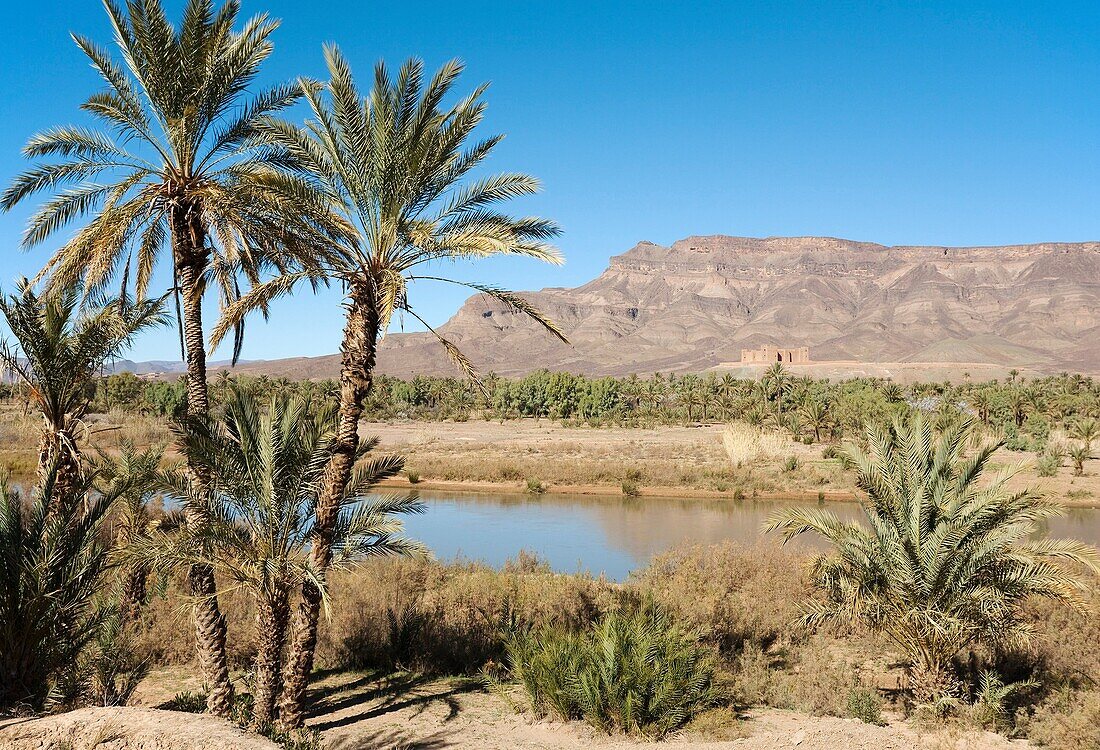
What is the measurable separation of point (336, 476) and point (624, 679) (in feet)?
13.4

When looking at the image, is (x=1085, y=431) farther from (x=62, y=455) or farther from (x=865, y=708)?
(x=62, y=455)

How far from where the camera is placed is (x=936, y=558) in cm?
994

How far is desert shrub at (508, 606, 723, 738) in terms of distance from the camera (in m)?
9.51

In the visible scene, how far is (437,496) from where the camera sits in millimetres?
34406

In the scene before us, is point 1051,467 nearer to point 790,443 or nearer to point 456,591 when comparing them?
point 790,443

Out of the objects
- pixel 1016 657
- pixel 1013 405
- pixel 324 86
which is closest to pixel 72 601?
pixel 324 86

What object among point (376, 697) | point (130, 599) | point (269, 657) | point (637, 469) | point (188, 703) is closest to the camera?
point (269, 657)

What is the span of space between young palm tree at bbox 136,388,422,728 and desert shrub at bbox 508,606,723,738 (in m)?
2.64

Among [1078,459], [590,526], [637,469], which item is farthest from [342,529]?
[1078,459]

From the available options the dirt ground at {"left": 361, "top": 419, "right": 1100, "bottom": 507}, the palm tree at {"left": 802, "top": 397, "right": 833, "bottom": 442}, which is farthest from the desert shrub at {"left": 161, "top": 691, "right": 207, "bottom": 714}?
the palm tree at {"left": 802, "top": 397, "right": 833, "bottom": 442}

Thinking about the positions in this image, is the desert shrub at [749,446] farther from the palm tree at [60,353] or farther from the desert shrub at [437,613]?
the palm tree at [60,353]

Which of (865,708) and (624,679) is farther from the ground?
(624,679)

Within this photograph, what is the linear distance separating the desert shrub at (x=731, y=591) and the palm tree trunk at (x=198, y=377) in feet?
20.2

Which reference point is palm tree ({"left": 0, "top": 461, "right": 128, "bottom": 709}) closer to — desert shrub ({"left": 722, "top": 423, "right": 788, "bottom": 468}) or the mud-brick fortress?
desert shrub ({"left": 722, "top": 423, "right": 788, "bottom": 468})
